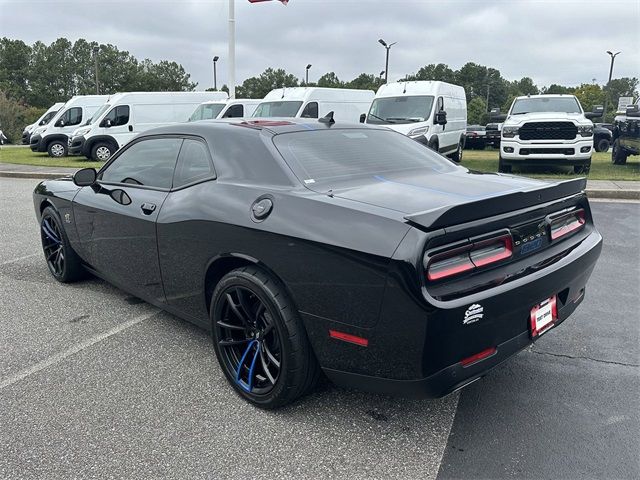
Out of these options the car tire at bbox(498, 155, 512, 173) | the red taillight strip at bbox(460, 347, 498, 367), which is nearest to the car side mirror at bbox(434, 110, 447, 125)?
the car tire at bbox(498, 155, 512, 173)

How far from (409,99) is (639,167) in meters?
6.49

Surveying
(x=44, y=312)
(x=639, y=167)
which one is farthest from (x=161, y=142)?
(x=639, y=167)

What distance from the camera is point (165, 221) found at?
3342 mm

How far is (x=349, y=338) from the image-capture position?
2.36 metres

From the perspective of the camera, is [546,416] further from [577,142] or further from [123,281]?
[577,142]

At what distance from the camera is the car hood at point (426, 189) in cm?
253

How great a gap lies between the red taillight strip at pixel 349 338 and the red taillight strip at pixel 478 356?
0.43m

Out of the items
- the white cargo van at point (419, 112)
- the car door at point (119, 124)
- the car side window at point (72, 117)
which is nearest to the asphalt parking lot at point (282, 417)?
the white cargo van at point (419, 112)

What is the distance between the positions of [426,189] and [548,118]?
402 inches

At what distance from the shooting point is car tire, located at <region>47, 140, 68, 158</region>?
2052 centimetres

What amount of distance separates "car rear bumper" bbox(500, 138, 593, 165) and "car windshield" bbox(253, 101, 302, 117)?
6489mm

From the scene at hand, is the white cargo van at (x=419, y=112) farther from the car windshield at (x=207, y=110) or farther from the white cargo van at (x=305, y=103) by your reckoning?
the car windshield at (x=207, y=110)

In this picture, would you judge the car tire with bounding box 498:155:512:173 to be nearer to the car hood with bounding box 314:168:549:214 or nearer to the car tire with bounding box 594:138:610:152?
the car hood with bounding box 314:168:549:214

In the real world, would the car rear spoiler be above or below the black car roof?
below
